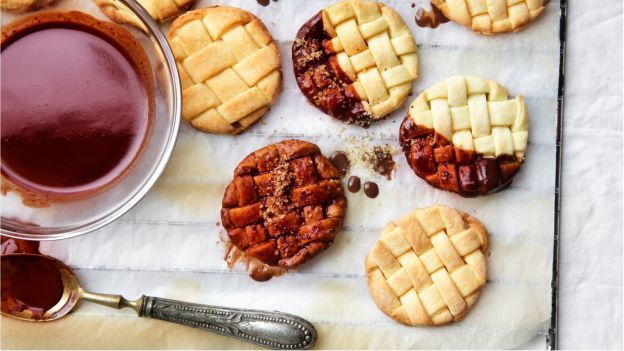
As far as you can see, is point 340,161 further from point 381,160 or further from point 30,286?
point 30,286

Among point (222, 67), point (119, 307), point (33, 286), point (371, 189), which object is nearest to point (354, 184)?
point (371, 189)

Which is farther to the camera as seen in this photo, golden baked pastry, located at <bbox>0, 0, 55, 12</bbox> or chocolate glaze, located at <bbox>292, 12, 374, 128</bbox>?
chocolate glaze, located at <bbox>292, 12, 374, 128</bbox>

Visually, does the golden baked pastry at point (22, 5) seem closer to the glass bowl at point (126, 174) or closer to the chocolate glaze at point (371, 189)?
the glass bowl at point (126, 174)

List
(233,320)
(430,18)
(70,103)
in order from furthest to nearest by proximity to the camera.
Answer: (430,18)
(233,320)
(70,103)

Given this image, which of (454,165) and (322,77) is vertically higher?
(322,77)

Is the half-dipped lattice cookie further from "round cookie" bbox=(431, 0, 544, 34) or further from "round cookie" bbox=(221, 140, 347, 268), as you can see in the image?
"round cookie" bbox=(221, 140, 347, 268)

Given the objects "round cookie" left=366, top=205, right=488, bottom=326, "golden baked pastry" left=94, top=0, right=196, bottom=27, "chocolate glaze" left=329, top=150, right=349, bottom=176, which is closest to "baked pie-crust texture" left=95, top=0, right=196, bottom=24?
"golden baked pastry" left=94, top=0, right=196, bottom=27
